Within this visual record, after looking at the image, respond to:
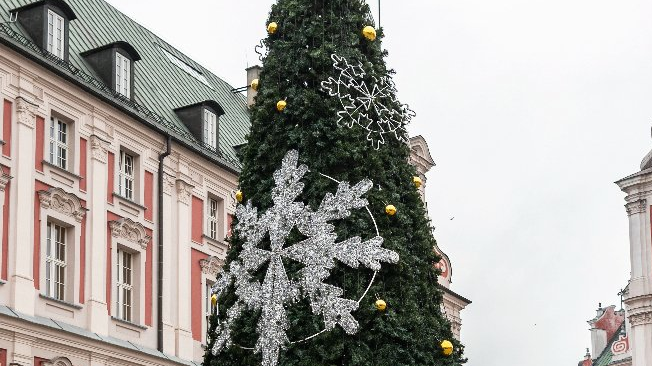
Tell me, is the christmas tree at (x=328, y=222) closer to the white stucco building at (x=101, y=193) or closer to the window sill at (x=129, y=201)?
the white stucco building at (x=101, y=193)

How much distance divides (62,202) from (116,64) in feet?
14.8

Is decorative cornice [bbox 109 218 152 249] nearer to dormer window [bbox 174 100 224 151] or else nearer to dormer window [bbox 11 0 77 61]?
dormer window [bbox 174 100 224 151]

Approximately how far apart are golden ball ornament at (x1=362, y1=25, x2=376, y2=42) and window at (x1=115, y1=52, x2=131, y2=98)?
60.4ft

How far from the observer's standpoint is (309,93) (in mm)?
16344

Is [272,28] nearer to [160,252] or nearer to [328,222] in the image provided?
[328,222]

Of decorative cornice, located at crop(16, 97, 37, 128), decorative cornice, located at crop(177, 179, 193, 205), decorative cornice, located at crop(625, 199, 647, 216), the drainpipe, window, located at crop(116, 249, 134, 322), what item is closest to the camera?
decorative cornice, located at crop(16, 97, 37, 128)

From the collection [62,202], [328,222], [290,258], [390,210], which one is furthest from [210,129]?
[390,210]

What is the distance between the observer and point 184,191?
37.1 meters

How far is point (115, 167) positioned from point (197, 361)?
19.2 ft

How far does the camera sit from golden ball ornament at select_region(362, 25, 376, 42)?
1686 centimetres

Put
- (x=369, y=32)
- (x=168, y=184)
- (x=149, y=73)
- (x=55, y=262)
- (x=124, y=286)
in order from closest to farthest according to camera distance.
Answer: (x=369, y=32)
(x=55, y=262)
(x=124, y=286)
(x=168, y=184)
(x=149, y=73)

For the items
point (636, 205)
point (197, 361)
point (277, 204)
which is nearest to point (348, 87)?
point (277, 204)

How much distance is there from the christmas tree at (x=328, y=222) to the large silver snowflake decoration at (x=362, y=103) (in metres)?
0.02

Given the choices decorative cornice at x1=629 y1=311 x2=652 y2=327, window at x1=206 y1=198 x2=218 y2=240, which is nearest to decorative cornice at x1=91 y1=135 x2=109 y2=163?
window at x1=206 y1=198 x2=218 y2=240
